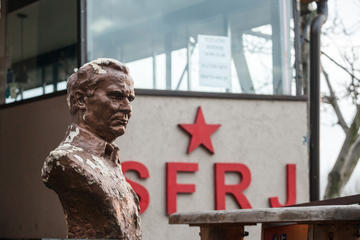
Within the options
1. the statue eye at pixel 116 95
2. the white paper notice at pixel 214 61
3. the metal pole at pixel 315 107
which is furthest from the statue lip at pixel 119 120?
the metal pole at pixel 315 107

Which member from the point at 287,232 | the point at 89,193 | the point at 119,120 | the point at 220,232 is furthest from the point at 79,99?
the point at 287,232

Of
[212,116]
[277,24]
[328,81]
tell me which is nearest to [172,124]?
[212,116]

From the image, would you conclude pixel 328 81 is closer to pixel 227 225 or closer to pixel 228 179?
pixel 228 179

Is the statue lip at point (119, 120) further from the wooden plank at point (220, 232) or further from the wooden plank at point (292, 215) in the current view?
the wooden plank at point (292, 215)

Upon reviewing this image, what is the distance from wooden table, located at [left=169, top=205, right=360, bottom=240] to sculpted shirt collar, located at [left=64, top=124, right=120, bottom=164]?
612 mm

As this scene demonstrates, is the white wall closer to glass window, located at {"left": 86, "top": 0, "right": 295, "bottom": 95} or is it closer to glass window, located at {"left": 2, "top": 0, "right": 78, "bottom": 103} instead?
glass window, located at {"left": 86, "top": 0, "right": 295, "bottom": 95}

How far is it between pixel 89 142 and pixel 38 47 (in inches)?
292

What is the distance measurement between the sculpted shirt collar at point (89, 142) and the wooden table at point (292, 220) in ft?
2.01

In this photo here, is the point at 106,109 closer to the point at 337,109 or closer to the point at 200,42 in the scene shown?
the point at 200,42

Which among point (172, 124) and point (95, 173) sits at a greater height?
point (172, 124)

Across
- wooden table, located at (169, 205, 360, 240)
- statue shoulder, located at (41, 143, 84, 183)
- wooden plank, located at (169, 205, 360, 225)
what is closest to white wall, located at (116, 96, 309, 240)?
wooden table, located at (169, 205, 360, 240)

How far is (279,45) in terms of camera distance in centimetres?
1291

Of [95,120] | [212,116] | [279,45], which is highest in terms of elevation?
[279,45]

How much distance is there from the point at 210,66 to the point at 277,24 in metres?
1.26
